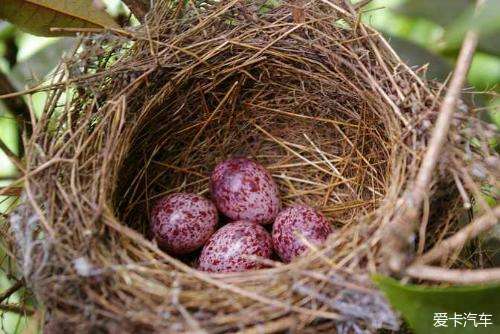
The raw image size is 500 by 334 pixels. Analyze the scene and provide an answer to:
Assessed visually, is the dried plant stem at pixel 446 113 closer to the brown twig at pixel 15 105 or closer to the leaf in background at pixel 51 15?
the leaf in background at pixel 51 15

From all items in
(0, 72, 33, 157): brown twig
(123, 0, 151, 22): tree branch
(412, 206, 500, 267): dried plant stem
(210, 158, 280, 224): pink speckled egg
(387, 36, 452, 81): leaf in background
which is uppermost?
(123, 0, 151, 22): tree branch

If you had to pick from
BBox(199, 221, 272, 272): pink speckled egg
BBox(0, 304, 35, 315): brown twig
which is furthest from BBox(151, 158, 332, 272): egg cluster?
BBox(0, 304, 35, 315): brown twig

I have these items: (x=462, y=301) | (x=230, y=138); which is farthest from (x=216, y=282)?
(x=230, y=138)

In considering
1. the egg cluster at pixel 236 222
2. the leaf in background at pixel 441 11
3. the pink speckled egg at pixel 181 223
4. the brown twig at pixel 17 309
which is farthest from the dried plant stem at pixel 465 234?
the brown twig at pixel 17 309

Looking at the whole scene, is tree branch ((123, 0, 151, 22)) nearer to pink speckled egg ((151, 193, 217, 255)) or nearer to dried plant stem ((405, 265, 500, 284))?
pink speckled egg ((151, 193, 217, 255))

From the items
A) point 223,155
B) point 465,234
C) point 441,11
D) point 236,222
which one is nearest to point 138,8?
point 223,155

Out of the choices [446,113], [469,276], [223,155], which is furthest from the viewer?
[223,155]

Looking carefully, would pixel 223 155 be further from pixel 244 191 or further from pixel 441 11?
pixel 441 11

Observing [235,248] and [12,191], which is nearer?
[12,191]
